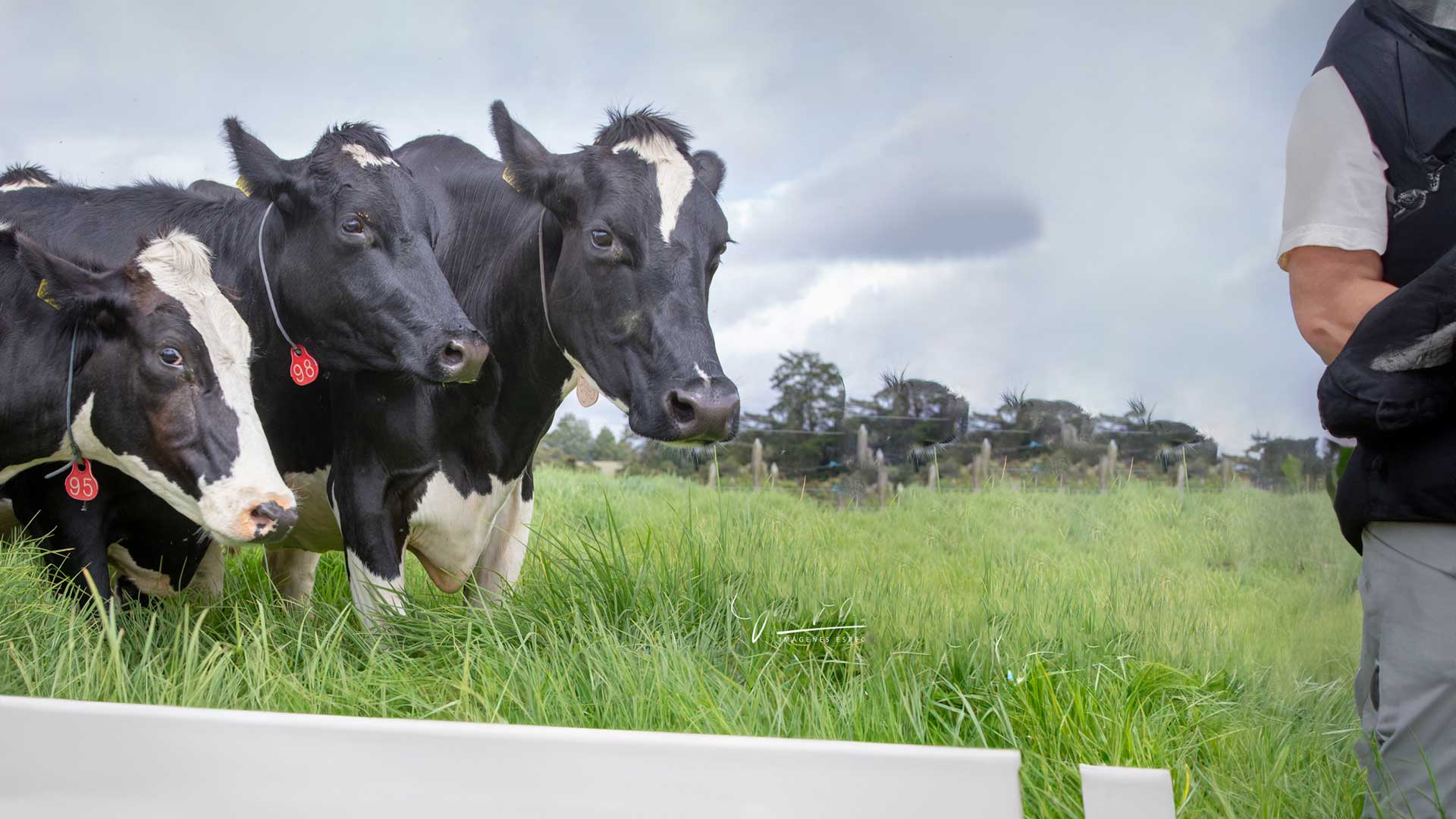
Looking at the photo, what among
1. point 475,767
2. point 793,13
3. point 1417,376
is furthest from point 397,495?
point 1417,376

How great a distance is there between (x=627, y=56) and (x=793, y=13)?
0.42 m

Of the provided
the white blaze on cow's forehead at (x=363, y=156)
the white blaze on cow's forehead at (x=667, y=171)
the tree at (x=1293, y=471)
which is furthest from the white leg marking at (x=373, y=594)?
the tree at (x=1293, y=471)

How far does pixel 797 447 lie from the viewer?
7.57 ft

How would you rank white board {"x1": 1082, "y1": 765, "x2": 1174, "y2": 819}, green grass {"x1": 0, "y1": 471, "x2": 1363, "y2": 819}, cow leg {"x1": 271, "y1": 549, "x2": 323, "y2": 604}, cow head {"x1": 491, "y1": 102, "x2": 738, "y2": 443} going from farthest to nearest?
cow leg {"x1": 271, "y1": 549, "x2": 323, "y2": 604}, cow head {"x1": 491, "y1": 102, "x2": 738, "y2": 443}, green grass {"x1": 0, "y1": 471, "x2": 1363, "y2": 819}, white board {"x1": 1082, "y1": 765, "x2": 1174, "y2": 819}

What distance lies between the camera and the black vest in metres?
1.52

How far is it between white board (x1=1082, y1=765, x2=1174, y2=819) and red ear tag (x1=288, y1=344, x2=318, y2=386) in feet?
6.62

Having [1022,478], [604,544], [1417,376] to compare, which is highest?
[1417,376]

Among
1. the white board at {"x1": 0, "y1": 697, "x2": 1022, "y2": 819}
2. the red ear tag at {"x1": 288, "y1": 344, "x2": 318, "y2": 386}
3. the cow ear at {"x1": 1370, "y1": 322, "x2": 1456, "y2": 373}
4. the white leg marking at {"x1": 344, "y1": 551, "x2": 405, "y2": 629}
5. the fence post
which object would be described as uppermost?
the cow ear at {"x1": 1370, "y1": 322, "x2": 1456, "y2": 373}

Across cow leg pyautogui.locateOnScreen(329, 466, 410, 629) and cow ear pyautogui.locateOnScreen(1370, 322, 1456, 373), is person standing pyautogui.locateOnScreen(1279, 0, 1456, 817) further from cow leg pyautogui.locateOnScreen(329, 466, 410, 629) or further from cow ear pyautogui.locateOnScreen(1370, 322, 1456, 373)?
cow leg pyautogui.locateOnScreen(329, 466, 410, 629)

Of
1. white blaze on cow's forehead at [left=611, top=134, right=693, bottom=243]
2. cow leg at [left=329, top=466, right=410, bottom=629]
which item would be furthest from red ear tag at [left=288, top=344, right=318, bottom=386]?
white blaze on cow's forehead at [left=611, top=134, right=693, bottom=243]

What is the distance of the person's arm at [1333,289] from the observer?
1619 millimetres

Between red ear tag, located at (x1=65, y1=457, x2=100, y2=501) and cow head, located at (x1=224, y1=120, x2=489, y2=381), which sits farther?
red ear tag, located at (x1=65, y1=457, x2=100, y2=501)

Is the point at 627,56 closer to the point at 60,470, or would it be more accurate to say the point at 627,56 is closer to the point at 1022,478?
the point at 1022,478

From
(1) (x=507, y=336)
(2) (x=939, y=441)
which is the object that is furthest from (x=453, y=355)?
(2) (x=939, y=441)
